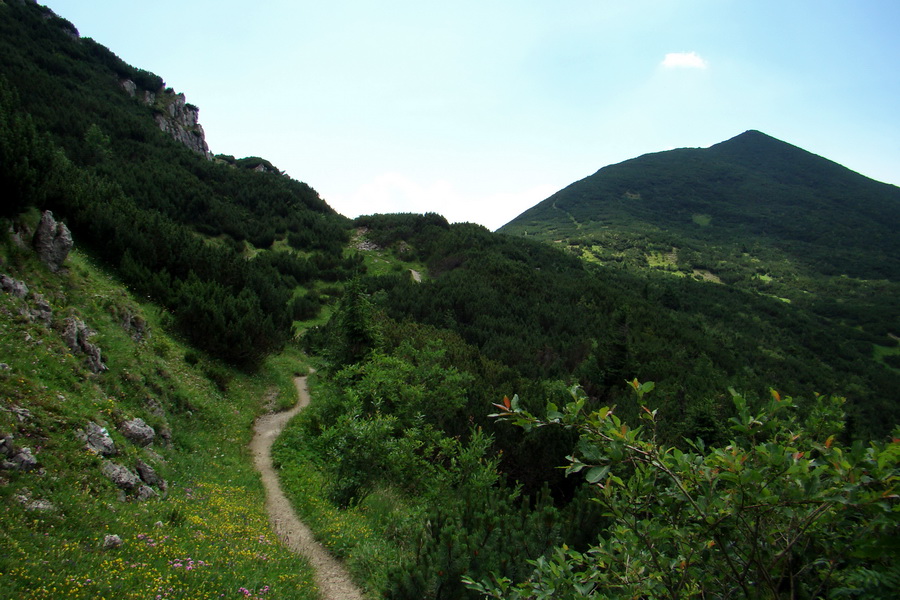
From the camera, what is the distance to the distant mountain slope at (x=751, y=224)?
77.8 metres

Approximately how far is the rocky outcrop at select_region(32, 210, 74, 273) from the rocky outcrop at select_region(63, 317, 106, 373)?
3.07 metres

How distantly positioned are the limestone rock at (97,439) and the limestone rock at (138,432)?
2.98 feet

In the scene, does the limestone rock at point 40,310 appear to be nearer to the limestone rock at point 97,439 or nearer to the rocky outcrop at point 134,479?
the limestone rock at point 97,439

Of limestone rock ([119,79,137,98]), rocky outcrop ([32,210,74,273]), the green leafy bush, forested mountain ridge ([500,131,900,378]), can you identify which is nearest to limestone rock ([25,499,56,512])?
the green leafy bush

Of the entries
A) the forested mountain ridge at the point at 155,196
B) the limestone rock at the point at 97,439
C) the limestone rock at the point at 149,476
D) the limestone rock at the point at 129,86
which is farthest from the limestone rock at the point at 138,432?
the limestone rock at the point at 129,86

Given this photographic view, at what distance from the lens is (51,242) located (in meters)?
11.3

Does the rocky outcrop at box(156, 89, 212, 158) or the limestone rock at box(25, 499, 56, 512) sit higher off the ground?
the rocky outcrop at box(156, 89, 212, 158)

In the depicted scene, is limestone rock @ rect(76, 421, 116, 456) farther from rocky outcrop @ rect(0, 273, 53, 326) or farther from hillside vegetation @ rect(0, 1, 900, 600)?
rocky outcrop @ rect(0, 273, 53, 326)

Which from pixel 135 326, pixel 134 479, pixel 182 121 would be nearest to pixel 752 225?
pixel 182 121

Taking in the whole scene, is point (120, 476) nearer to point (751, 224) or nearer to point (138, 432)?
point (138, 432)

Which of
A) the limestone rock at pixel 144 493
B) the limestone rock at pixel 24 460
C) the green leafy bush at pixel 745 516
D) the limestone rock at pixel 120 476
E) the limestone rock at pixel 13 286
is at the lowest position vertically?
the limestone rock at pixel 144 493

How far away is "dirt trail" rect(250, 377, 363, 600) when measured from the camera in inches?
273

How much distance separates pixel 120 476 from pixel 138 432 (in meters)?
2.01

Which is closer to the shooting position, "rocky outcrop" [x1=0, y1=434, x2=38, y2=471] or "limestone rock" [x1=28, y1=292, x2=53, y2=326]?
"rocky outcrop" [x1=0, y1=434, x2=38, y2=471]
